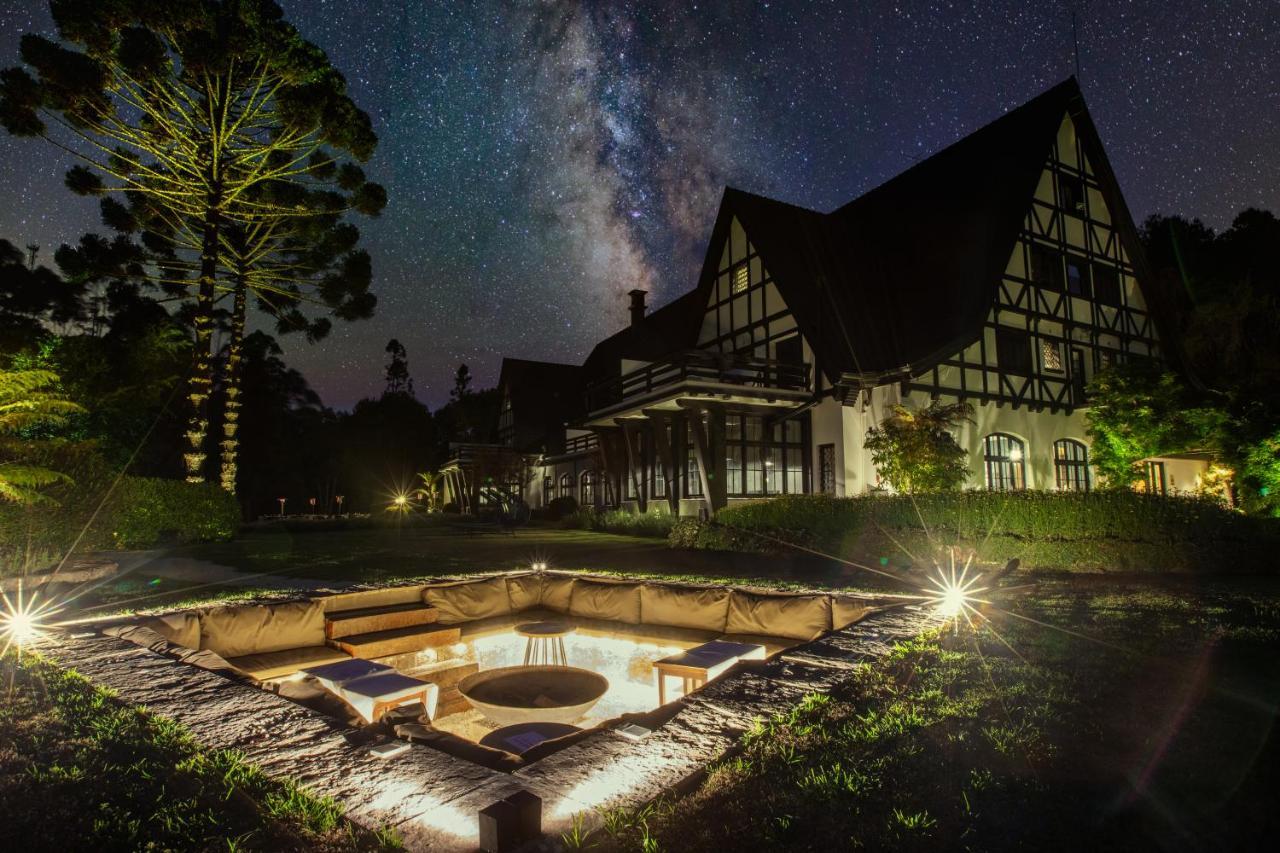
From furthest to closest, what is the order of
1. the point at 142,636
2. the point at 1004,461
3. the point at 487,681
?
the point at 1004,461 → the point at 487,681 → the point at 142,636

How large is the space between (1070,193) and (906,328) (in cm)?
833

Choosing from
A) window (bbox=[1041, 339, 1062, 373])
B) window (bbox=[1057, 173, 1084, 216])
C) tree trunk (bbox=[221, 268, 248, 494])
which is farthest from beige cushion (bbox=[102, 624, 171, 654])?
window (bbox=[1057, 173, 1084, 216])

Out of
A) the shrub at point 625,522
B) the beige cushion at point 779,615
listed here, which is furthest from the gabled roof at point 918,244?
the beige cushion at point 779,615

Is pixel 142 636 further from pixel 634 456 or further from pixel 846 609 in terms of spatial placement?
pixel 634 456

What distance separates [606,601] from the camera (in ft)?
27.3

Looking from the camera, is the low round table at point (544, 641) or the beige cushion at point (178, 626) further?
the low round table at point (544, 641)

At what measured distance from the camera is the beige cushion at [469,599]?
7996 mm

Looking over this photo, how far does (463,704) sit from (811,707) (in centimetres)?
511

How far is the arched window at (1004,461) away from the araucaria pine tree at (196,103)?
62.2 ft

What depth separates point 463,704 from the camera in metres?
7.59

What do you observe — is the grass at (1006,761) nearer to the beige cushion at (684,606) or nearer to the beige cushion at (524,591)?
the beige cushion at (684,606)

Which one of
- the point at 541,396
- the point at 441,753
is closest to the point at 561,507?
the point at 541,396

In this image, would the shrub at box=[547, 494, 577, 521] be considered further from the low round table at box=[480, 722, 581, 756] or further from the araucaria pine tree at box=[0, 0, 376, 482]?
the low round table at box=[480, 722, 581, 756]

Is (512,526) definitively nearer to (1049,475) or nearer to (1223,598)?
(1049,475)
